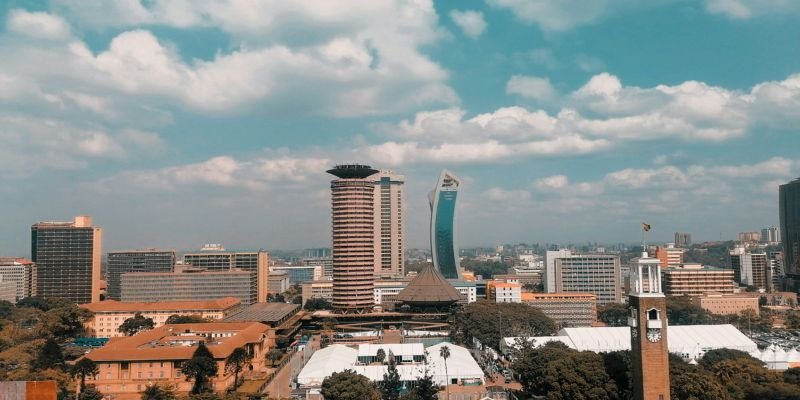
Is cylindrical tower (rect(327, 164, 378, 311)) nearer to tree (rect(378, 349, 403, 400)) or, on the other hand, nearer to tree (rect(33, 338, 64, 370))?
tree (rect(33, 338, 64, 370))

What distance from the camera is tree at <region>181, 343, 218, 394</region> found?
6247 cm

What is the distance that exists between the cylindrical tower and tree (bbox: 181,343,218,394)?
62416mm

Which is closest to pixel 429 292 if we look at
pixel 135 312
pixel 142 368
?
pixel 135 312

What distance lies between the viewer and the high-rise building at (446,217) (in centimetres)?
16900

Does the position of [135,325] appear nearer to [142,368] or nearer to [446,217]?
[142,368]

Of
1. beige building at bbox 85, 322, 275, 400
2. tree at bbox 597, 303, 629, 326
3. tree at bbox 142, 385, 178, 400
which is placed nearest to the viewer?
tree at bbox 142, 385, 178, 400

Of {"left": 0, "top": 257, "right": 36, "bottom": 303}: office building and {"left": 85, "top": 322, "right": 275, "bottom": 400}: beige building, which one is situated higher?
{"left": 0, "top": 257, "right": 36, "bottom": 303}: office building

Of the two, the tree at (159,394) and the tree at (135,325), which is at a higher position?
the tree at (159,394)

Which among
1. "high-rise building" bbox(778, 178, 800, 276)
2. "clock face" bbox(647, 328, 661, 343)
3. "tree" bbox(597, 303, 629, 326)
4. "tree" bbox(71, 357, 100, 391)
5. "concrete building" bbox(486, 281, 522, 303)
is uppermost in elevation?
"high-rise building" bbox(778, 178, 800, 276)

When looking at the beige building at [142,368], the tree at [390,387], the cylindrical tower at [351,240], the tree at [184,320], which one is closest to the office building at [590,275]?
the cylindrical tower at [351,240]

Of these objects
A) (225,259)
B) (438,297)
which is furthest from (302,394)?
(225,259)

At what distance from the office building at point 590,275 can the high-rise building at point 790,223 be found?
201 feet

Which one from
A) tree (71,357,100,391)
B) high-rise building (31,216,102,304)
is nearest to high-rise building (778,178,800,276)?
tree (71,357,100,391)

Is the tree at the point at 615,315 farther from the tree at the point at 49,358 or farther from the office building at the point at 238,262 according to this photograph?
the tree at the point at 49,358
